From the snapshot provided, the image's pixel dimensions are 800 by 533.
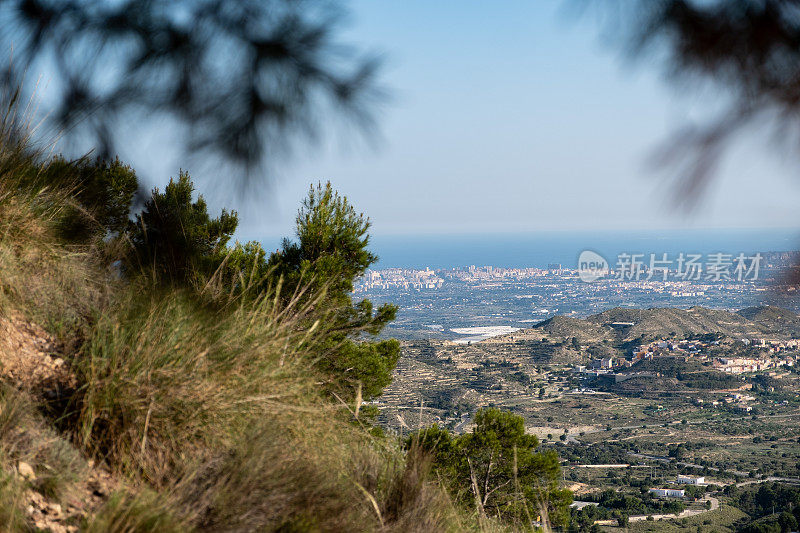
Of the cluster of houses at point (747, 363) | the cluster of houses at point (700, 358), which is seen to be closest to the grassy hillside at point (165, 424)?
the cluster of houses at point (700, 358)

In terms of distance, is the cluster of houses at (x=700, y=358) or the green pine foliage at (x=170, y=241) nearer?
the green pine foliage at (x=170, y=241)

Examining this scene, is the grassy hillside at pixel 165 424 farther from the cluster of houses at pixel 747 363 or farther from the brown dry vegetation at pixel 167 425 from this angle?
the cluster of houses at pixel 747 363

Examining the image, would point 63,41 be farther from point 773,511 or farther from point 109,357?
point 773,511

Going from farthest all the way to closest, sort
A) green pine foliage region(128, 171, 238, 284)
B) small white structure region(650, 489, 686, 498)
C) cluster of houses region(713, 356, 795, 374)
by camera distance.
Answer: cluster of houses region(713, 356, 795, 374)
small white structure region(650, 489, 686, 498)
green pine foliage region(128, 171, 238, 284)

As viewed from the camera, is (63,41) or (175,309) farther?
(63,41)

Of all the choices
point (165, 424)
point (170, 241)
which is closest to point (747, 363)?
point (170, 241)

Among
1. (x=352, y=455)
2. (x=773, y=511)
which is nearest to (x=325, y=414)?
(x=352, y=455)

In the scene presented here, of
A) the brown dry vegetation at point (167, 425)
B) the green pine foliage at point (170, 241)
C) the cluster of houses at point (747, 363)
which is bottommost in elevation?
the cluster of houses at point (747, 363)

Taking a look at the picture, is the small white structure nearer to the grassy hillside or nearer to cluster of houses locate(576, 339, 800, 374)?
cluster of houses locate(576, 339, 800, 374)

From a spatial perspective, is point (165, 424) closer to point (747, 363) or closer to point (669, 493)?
point (669, 493)

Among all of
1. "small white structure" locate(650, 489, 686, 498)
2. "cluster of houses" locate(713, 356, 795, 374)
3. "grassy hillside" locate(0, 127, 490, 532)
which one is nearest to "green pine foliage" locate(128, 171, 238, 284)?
"grassy hillside" locate(0, 127, 490, 532)

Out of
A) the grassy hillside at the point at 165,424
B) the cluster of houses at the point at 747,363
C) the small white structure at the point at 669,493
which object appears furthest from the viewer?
the cluster of houses at the point at 747,363
